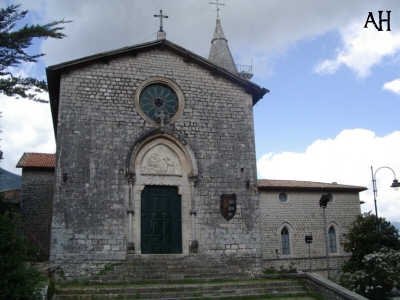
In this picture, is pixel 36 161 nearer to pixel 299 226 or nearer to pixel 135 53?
pixel 135 53

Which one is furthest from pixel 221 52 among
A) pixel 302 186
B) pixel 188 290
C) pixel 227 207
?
pixel 188 290

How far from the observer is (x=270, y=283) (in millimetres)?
14664

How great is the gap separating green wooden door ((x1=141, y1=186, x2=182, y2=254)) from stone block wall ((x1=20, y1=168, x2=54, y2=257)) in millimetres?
7197

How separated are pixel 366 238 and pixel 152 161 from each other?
14.2 metres

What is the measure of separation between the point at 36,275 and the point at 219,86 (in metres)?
11.4

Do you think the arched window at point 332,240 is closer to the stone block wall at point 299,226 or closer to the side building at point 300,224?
the side building at point 300,224

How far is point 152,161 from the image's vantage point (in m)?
17.3

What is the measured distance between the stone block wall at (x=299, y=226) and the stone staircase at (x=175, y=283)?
1016cm

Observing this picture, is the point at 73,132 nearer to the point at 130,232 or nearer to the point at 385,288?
the point at 130,232

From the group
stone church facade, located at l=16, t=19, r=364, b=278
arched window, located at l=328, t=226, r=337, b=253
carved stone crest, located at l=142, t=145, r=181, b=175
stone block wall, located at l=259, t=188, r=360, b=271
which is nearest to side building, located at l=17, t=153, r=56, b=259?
stone church facade, located at l=16, t=19, r=364, b=278

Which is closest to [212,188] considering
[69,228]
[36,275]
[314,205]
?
[69,228]

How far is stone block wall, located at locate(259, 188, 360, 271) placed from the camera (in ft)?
86.4

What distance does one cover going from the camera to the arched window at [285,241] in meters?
26.8

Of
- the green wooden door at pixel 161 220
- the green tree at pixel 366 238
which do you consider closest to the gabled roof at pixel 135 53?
the green wooden door at pixel 161 220
